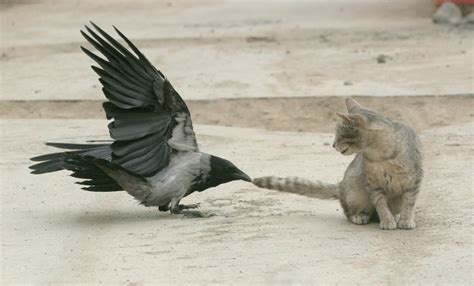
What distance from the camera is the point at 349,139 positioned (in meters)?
A: 7.74

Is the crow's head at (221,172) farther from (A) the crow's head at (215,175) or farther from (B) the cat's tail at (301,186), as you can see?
(B) the cat's tail at (301,186)

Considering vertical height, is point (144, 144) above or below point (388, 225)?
above

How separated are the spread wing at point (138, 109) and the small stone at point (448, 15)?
10.2 m

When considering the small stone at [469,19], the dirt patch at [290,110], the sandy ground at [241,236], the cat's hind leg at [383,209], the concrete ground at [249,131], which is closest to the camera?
the sandy ground at [241,236]

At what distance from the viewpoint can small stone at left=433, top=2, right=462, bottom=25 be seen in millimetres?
17984

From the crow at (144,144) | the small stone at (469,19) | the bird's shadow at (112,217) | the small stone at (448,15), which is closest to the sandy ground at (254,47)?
the small stone at (448,15)

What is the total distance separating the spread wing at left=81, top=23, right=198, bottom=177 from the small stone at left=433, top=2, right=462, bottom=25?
10.2 metres

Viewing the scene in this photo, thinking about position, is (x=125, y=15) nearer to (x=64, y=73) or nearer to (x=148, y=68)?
(x=64, y=73)

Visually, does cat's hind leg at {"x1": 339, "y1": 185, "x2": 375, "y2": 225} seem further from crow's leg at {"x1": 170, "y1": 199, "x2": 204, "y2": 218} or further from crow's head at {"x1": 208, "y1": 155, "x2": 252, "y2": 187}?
crow's leg at {"x1": 170, "y1": 199, "x2": 204, "y2": 218}

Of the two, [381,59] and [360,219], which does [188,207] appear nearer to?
[360,219]

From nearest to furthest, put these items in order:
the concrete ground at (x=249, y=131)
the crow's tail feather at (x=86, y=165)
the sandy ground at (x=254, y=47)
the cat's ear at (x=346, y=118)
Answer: the concrete ground at (x=249, y=131), the cat's ear at (x=346, y=118), the crow's tail feather at (x=86, y=165), the sandy ground at (x=254, y=47)

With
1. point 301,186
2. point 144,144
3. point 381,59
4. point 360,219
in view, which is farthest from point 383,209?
point 381,59

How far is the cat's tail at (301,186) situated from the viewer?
332 inches

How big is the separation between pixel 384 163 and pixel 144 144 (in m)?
1.81
